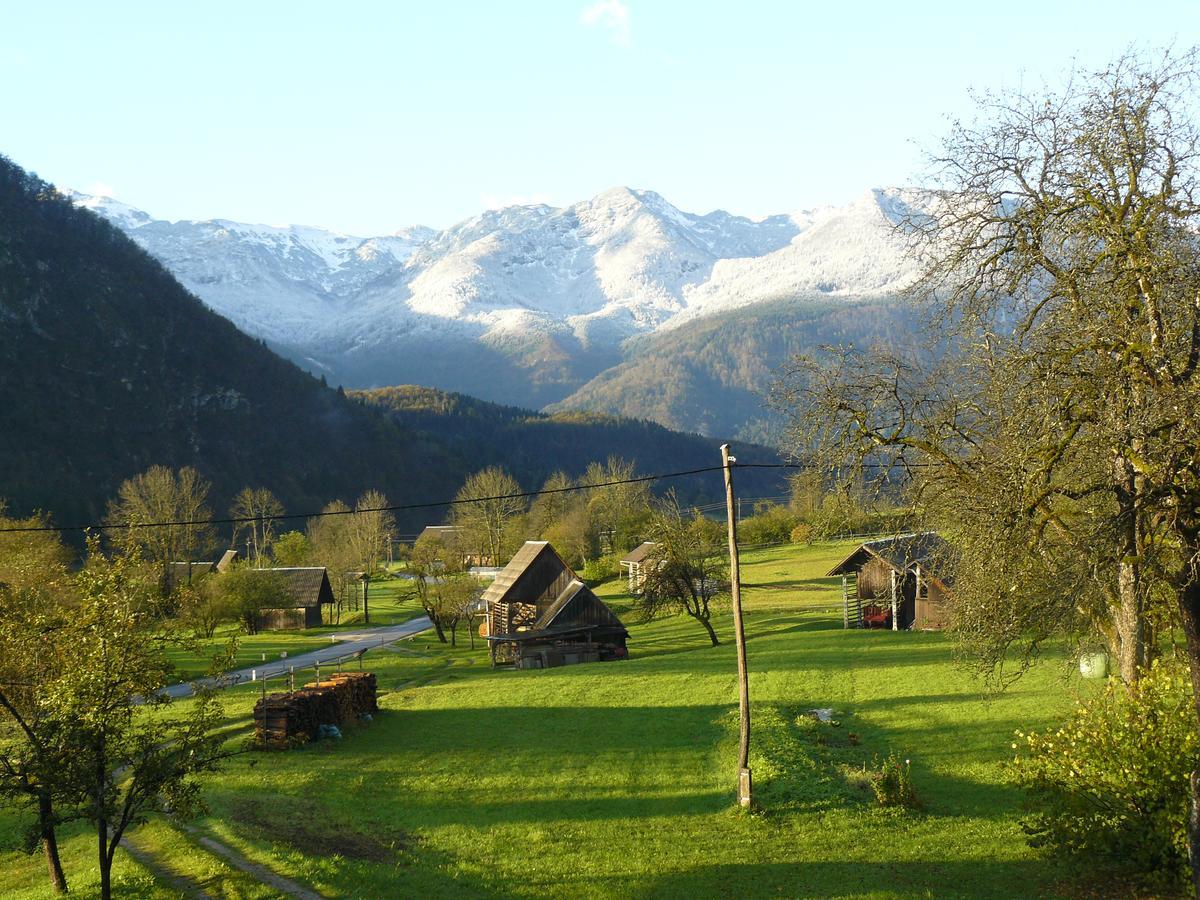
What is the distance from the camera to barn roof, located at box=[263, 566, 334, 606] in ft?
262

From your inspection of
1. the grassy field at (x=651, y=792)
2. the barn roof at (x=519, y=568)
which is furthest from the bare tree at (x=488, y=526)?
the grassy field at (x=651, y=792)

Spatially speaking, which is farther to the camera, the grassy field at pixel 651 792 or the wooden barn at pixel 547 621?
the wooden barn at pixel 547 621

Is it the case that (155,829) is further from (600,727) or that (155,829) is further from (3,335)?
(3,335)

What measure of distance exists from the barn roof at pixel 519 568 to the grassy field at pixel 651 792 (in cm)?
1482

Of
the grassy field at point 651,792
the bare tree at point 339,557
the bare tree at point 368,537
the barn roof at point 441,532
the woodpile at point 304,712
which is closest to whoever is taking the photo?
the grassy field at point 651,792

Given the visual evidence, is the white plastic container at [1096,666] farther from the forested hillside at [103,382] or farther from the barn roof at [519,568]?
the forested hillside at [103,382]

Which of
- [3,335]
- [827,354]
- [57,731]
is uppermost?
[3,335]

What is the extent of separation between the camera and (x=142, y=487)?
95500mm

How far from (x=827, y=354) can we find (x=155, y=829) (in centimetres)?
2031

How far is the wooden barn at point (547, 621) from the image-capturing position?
55.5 m

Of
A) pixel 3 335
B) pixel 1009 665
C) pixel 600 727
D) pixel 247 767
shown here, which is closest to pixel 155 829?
pixel 247 767

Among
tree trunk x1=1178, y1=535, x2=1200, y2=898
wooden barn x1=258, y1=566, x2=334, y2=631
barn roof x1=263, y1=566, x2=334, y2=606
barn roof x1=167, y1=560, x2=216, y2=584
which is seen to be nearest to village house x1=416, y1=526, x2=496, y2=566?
barn roof x1=263, y1=566, x2=334, y2=606

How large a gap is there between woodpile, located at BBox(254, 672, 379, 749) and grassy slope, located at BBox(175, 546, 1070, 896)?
41.9 inches

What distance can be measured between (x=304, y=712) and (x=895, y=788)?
2020 cm
